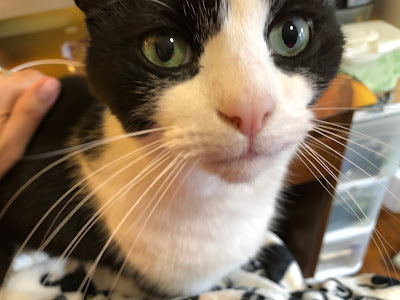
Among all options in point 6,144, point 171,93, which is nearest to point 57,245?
point 6,144

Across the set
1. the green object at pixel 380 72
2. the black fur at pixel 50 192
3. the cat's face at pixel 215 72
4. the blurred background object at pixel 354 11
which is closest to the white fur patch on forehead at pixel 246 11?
the cat's face at pixel 215 72

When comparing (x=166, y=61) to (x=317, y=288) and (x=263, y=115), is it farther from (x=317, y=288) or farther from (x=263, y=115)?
(x=317, y=288)

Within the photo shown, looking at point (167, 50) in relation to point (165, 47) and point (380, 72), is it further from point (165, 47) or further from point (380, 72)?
point (380, 72)

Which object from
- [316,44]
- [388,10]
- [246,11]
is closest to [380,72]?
[388,10]

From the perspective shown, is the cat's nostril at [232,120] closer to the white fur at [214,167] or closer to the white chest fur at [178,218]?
the white fur at [214,167]

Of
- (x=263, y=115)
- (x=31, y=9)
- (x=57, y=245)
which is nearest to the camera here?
(x=263, y=115)

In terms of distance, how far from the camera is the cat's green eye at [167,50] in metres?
0.40

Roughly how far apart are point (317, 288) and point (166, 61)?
1.77 feet

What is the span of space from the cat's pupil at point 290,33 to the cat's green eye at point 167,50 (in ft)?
0.36

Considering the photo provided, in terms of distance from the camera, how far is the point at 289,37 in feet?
1.41

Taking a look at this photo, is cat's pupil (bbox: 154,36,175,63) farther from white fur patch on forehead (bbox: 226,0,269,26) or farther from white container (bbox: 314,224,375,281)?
white container (bbox: 314,224,375,281)

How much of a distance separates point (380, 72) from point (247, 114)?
0.69m

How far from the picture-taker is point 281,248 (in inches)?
32.4

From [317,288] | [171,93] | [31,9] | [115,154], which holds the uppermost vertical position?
[31,9]
